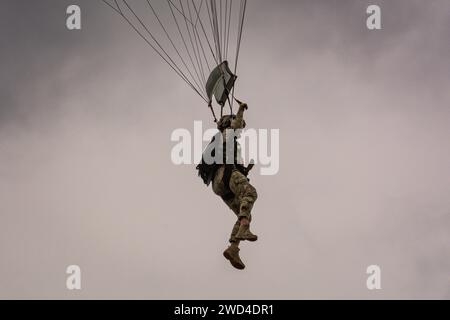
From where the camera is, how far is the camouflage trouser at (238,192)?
19.5 meters

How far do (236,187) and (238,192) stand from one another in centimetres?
16

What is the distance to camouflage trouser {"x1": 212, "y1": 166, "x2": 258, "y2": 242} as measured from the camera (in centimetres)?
1950

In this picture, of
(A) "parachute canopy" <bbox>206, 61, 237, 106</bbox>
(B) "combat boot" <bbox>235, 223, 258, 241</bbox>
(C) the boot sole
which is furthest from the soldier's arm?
(C) the boot sole

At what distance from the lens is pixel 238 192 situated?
2008cm

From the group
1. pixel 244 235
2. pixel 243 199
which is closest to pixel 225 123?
pixel 243 199

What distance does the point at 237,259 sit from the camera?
18797 mm

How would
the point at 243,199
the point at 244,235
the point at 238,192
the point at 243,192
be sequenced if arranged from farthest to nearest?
1. the point at 238,192
2. the point at 243,192
3. the point at 243,199
4. the point at 244,235

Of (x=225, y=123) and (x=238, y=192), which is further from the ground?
(x=225, y=123)

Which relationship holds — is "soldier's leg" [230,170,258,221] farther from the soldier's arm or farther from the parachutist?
the soldier's arm

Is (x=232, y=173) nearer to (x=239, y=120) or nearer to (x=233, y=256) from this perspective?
(x=239, y=120)

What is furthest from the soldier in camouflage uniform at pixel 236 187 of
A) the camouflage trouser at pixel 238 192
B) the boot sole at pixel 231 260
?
the boot sole at pixel 231 260

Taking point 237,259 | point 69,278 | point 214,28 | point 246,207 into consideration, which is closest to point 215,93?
point 214,28
